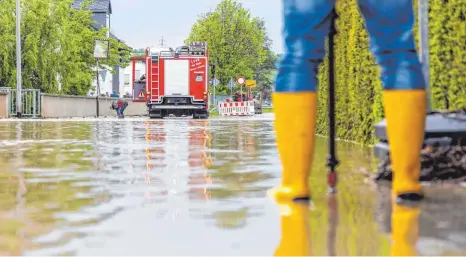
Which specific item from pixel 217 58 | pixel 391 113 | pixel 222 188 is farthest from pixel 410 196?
pixel 217 58

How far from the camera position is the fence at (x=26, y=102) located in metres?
37.2

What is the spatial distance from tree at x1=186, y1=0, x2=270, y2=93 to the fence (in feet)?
113

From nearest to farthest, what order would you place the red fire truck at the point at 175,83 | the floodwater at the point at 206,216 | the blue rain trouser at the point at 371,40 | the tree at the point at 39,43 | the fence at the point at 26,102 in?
the floodwater at the point at 206,216 < the blue rain trouser at the point at 371,40 < the red fire truck at the point at 175,83 < the fence at the point at 26,102 < the tree at the point at 39,43

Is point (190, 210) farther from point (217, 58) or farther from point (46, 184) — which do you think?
point (217, 58)

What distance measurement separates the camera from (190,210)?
4008mm

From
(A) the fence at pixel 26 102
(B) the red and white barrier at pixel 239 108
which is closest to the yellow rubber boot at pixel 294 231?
(A) the fence at pixel 26 102

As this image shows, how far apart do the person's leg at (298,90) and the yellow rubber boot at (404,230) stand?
0.57 meters

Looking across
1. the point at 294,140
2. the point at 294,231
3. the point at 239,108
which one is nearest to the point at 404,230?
the point at 294,231

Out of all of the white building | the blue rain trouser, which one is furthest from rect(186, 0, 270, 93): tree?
the blue rain trouser

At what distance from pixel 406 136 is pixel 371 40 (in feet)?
2.04

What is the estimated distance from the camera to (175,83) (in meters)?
35.8

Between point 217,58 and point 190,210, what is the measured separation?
6852 cm

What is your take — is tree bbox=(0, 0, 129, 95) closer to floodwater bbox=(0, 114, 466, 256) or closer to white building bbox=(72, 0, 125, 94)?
floodwater bbox=(0, 114, 466, 256)

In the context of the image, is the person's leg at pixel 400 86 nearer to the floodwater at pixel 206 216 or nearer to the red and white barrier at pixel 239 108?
the floodwater at pixel 206 216
